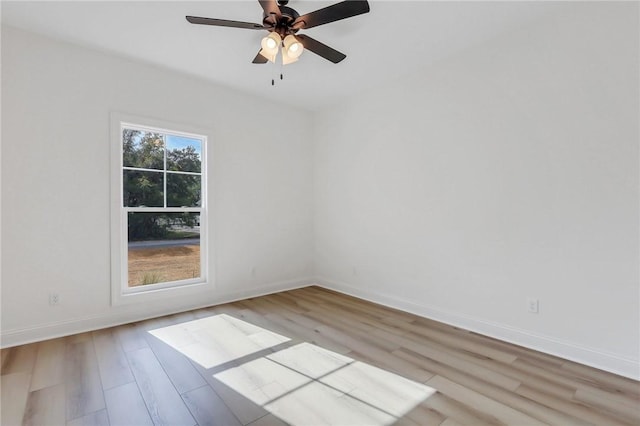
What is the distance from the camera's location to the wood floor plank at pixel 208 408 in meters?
1.71

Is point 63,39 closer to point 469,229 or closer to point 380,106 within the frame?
point 380,106

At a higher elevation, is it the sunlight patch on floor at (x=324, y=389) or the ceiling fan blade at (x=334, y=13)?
the ceiling fan blade at (x=334, y=13)

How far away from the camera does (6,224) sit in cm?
265

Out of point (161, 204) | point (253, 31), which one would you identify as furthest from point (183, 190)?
point (253, 31)

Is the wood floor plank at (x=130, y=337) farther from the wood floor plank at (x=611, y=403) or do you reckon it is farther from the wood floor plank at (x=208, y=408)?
the wood floor plank at (x=611, y=403)

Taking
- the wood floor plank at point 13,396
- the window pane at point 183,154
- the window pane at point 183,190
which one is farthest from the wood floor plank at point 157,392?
the window pane at point 183,154

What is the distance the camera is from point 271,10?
6.73 ft

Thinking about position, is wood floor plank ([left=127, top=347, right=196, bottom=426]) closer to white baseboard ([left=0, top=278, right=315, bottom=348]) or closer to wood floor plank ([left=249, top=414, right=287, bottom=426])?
wood floor plank ([left=249, top=414, right=287, bottom=426])

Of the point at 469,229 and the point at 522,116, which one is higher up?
the point at 522,116

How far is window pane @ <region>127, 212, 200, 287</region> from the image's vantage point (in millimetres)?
3393

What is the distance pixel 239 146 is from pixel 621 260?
13.2ft

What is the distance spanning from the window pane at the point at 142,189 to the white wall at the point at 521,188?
103 inches

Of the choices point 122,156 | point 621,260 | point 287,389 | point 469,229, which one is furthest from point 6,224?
point 621,260

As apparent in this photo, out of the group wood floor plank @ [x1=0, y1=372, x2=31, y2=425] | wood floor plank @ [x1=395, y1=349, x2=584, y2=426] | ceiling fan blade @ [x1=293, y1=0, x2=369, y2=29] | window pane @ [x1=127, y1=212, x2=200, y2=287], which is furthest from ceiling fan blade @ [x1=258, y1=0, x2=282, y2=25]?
wood floor plank @ [x1=0, y1=372, x2=31, y2=425]
